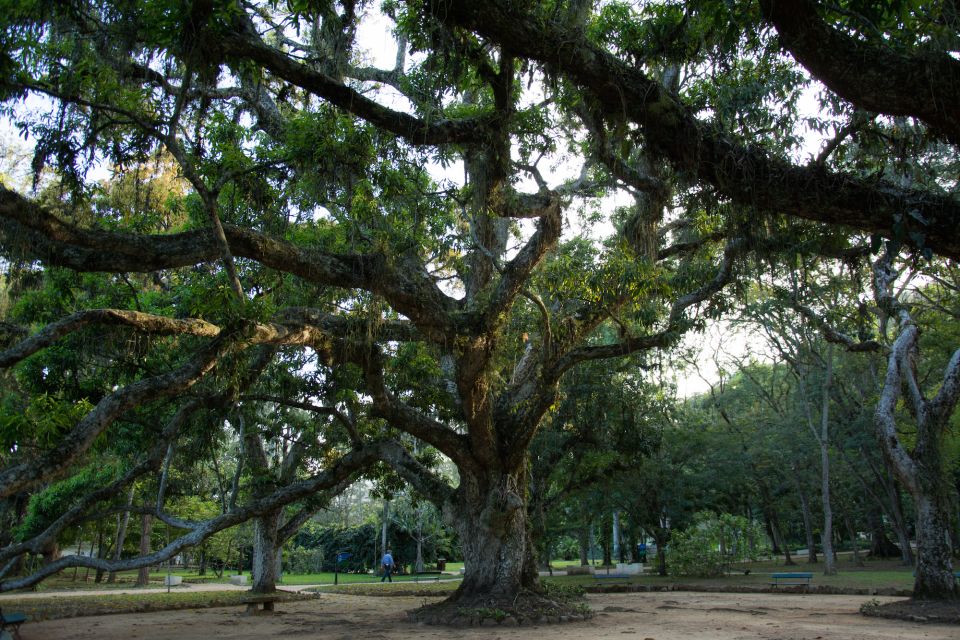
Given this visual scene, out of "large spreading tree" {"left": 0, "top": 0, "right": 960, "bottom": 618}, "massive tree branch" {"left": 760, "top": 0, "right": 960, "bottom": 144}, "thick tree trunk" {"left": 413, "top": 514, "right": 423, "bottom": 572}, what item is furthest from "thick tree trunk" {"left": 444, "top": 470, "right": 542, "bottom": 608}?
"thick tree trunk" {"left": 413, "top": 514, "right": 423, "bottom": 572}

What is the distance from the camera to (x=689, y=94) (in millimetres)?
9242

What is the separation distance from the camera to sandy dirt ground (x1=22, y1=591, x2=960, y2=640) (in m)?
7.74

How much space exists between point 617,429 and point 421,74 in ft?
33.1

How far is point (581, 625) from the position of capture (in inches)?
354

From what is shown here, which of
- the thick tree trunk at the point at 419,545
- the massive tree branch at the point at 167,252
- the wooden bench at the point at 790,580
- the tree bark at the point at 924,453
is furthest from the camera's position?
the thick tree trunk at the point at 419,545

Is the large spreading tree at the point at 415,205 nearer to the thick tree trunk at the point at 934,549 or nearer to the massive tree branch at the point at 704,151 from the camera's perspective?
the massive tree branch at the point at 704,151

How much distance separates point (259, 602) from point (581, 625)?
5.91m

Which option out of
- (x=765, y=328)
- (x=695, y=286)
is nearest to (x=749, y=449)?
(x=765, y=328)

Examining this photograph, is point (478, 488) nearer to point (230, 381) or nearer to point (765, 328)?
point (230, 381)

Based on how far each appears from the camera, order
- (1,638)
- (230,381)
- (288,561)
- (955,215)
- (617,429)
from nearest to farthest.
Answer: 1. (955,215)
2. (1,638)
3. (230,381)
4. (617,429)
5. (288,561)

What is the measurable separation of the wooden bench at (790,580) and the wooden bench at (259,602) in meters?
10.5

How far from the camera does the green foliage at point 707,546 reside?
64.0 ft

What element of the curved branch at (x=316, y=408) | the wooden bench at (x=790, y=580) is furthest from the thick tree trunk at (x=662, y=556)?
the curved branch at (x=316, y=408)

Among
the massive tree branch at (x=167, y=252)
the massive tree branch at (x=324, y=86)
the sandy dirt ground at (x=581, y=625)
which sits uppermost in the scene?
the massive tree branch at (x=324, y=86)
